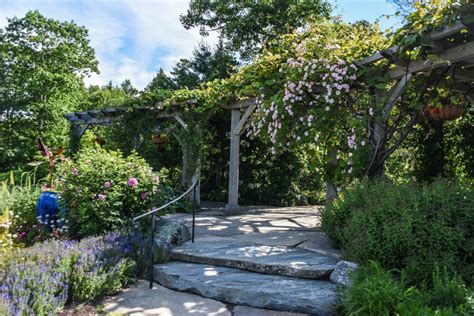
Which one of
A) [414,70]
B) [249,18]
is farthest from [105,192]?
[249,18]

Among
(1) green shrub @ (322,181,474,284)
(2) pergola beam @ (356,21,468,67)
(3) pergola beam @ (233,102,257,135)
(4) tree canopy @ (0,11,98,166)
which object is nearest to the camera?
(1) green shrub @ (322,181,474,284)

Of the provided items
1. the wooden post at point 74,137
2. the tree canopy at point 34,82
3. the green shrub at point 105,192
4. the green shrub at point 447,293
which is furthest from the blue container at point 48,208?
the tree canopy at point 34,82

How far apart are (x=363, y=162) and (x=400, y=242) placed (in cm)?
215

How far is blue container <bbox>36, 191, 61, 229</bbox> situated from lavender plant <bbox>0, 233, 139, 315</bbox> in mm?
1737

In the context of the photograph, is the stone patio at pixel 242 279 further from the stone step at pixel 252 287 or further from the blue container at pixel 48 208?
the blue container at pixel 48 208

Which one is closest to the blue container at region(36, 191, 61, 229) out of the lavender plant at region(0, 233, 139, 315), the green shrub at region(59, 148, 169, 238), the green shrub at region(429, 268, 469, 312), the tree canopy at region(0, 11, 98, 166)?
the green shrub at region(59, 148, 169, 238)

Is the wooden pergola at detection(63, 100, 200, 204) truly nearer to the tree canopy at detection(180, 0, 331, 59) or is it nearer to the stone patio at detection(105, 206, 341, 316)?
the stone patio at detection(105, 206, 341, 316)

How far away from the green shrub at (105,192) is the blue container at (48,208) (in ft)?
1.57

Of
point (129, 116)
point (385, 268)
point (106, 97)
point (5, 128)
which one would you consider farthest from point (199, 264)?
point (106, 97)

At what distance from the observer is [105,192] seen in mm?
4637

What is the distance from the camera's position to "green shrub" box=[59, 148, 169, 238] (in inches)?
180

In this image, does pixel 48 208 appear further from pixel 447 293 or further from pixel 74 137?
pixel 74 137

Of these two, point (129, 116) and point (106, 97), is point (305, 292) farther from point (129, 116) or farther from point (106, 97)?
point (106, 97)

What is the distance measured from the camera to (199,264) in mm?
4031
